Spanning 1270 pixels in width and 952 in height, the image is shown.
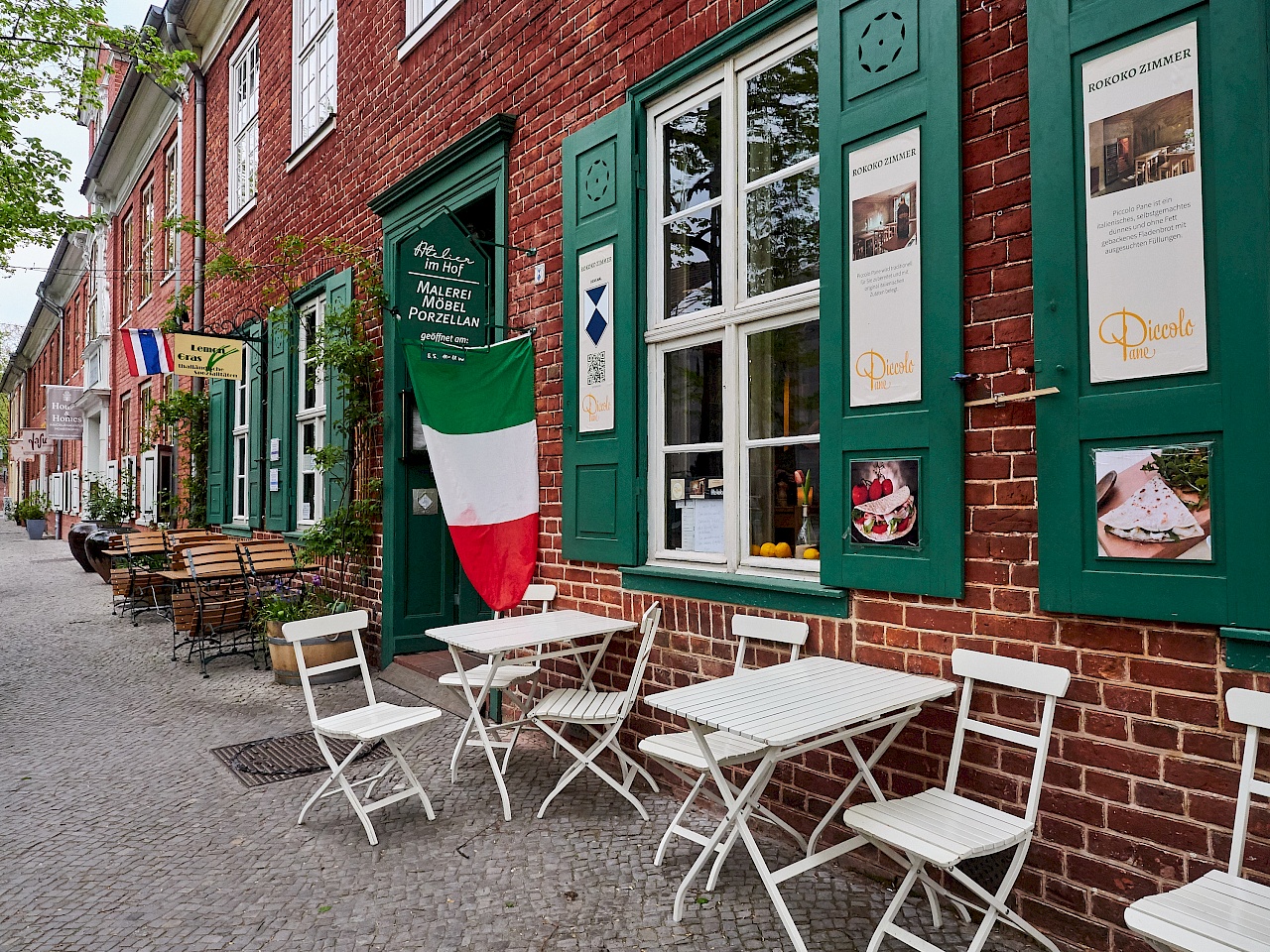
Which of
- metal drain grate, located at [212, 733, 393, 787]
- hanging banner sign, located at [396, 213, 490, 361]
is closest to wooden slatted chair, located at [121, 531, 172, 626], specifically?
metal drain grate, located at [212, 733, 393, 787]

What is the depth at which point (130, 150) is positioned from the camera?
16.0 m

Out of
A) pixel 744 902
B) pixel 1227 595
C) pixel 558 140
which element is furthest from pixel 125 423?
pixel 1227 595

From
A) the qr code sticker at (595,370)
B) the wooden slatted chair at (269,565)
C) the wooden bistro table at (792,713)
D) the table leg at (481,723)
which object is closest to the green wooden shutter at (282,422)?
the wooden slatted chair at (269,565)

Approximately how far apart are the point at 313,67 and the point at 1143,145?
26.9 feet

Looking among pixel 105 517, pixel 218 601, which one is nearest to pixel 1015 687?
pixel 218 601

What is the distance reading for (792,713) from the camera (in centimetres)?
260

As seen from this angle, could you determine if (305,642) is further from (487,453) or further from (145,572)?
(145,572)

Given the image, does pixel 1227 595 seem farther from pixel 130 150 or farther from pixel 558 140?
pixel 130 150

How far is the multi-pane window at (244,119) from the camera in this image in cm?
1000

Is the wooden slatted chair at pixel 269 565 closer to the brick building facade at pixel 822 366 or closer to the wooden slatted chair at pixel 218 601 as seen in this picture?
the wooden slatted chair at pixel 218 601

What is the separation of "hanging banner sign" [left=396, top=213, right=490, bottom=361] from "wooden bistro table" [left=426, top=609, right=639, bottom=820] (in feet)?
5.05

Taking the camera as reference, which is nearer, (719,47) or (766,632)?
(766,632)

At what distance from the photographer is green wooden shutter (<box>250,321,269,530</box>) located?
9422 millimetres

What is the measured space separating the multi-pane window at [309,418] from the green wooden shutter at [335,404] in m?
0.39
